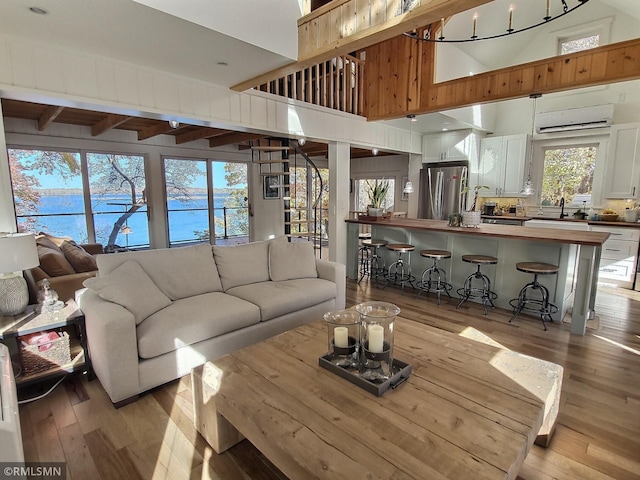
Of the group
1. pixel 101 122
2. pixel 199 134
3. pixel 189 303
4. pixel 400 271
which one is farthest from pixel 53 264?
pixel 400 271

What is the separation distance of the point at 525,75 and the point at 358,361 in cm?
413

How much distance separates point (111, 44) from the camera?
2.59 metres

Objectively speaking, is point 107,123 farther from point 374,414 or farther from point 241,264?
point 374,414

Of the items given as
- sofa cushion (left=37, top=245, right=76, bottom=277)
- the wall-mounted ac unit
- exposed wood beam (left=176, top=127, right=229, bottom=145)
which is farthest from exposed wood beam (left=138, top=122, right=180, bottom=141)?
the wall-mounted ac unit

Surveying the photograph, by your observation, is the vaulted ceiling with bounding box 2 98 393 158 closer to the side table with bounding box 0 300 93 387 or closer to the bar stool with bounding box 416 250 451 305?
the side table with bounding box 0 300 93 387

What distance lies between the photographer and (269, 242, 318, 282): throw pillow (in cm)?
365

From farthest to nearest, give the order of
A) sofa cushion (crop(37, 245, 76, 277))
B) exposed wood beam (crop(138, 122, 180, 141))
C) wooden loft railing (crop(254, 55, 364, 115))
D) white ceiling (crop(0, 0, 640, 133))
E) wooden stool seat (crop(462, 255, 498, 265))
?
exposed wood beam (crop(138, 122, 180, 141))
wooden loft railing (crop(254, 55, 364, 115))
wooden stool seat (crop(462, 255, 498, 265))
sofa cushion (crop(37, 245, 76, 277))
white ceiling (crop(0, 0, 640, 133))

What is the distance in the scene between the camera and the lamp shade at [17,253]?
87.6 inches

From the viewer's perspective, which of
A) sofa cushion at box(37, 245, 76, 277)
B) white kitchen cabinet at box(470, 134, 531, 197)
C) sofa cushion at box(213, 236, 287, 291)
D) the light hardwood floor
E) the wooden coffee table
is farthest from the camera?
white kitchen cabinet at box(470, 134, 531, 197)

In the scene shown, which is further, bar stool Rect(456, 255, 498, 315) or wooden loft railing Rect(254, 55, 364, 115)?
wooden loft railing Rect(254, 55, 364, 115)

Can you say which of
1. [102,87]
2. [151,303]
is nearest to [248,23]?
[102,87]

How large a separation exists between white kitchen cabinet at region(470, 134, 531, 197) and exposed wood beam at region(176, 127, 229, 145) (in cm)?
476

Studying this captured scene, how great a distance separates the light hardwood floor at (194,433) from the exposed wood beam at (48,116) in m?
3.38

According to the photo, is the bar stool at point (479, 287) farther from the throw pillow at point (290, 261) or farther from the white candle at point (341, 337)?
the white candle at point (341, 337)
